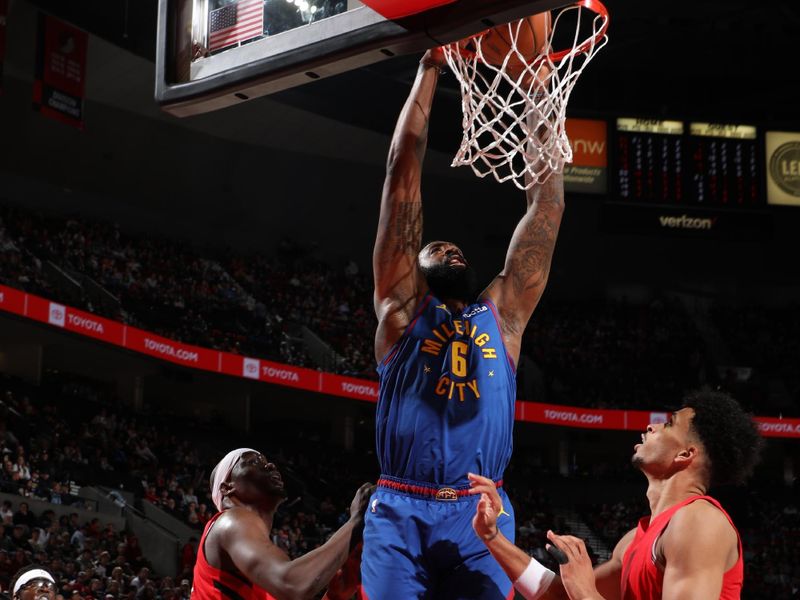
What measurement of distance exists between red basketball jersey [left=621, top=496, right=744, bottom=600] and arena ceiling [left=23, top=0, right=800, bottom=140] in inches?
685

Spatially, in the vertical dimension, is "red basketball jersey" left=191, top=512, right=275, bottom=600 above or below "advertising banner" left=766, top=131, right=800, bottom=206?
below

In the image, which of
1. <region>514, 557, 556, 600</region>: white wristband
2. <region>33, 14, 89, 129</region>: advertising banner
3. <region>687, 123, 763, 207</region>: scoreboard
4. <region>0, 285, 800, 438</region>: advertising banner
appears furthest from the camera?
<region>33, 14, 89, 129</region>: advertising banner

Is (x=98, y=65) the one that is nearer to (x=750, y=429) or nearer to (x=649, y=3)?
(x=649, y=3)

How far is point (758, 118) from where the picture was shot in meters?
22.0

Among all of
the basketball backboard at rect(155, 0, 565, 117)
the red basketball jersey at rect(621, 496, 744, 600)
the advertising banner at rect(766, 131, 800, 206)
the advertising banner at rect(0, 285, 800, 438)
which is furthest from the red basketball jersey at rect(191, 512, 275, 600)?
the advertising banner at rect(766, 131, 800, 206)

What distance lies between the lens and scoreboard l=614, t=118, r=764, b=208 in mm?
17078

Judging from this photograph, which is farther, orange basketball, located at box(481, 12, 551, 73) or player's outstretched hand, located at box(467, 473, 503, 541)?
orange basketball, located at box(481, 12, 551, 73)

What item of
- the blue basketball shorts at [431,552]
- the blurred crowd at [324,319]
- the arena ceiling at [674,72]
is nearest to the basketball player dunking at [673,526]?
the blue basketball shorts at [431,552]

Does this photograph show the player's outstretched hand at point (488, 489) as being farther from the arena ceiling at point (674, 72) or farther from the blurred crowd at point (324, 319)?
the arena ceiling at point (674, 72)

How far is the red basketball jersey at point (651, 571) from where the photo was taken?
117 inches

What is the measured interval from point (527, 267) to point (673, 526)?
1291mm

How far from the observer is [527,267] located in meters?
3.98

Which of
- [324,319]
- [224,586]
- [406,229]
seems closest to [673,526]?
[406,229]

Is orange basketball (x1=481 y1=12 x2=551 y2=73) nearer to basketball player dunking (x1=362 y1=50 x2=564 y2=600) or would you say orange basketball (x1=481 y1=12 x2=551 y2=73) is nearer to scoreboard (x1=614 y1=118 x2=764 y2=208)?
basketball player dunking (x1=362 y1=50 x2=564 y2=600)
